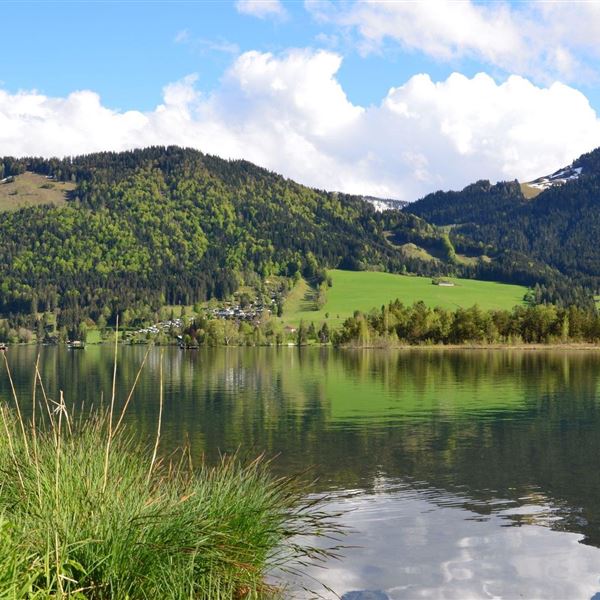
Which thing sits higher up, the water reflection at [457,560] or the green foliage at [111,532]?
the green foliage at [111,532]

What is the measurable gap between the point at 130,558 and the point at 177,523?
3.03ft

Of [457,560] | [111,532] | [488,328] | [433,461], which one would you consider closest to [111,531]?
[111,532]

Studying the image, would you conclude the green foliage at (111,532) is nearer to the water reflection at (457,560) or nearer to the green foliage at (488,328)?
the water reflection at (457,560)

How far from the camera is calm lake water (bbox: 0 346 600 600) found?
18.3m

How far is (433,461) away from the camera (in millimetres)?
33781

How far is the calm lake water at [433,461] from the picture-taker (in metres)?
18.3

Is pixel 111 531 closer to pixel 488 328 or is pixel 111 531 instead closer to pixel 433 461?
pixel 433 461

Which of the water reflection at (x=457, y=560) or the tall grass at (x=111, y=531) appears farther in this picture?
the water reflection at (x=457, y=560)

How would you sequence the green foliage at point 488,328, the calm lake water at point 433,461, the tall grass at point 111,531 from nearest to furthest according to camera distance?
1. the tall grass at point 111,531
2. the calm lake water at point 433,461
3. the green foliage at point 488,328

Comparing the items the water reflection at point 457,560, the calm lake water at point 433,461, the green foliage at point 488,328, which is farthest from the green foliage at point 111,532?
the green foliage at point 488,328

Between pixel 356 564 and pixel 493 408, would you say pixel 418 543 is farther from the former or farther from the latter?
pixel 493 408

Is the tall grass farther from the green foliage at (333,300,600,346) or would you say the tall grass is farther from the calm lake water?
the green foliage at (333,300,600,346)

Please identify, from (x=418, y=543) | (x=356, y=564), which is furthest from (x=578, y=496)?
(x=356, y=564)

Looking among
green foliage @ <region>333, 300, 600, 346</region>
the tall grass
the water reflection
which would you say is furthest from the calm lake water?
green foliage @ <region>333, 300, 600, 346</region>
